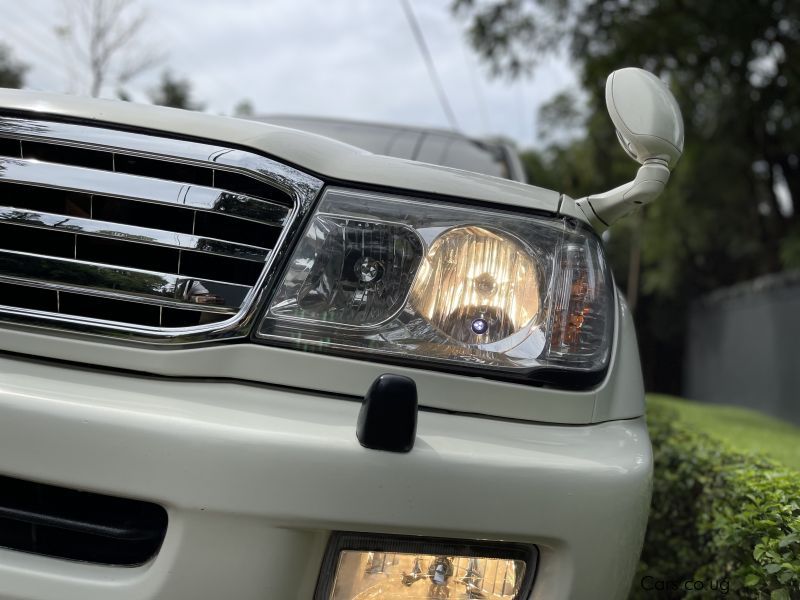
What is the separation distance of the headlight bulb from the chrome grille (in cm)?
25

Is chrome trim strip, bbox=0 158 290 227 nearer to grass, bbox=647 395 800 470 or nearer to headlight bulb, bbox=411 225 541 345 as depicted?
headlight bulb, bbox=411 225 541 345

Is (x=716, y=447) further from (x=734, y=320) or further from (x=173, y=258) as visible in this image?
(x=734, y=320)

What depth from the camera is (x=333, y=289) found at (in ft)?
4.57

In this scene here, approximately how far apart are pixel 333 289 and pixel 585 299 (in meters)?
0.43

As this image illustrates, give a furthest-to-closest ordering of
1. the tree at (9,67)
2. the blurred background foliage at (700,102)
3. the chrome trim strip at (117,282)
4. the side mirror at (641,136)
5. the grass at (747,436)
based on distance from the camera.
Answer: the tree at (9,67) → the blurred background foliage at (700,102) → the grass at (747,436) → the side mirror at (641,136) → the chrome trim strip at (117,282)

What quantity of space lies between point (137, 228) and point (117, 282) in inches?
3.8

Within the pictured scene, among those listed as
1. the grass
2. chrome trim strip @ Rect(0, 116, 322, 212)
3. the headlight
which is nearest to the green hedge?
the grass

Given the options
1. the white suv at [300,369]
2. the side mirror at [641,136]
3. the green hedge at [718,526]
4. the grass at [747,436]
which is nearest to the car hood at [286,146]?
the white suv at [300,369]

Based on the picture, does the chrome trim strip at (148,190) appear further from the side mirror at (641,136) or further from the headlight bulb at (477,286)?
the side mirror at (641,136)

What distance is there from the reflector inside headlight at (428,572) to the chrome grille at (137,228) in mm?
434

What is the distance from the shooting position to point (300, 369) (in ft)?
4.27

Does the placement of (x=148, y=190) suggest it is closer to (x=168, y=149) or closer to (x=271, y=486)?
(x=168, y=149)

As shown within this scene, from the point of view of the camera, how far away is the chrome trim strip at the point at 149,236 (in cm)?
137

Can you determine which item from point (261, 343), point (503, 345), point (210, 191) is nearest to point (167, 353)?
point (261, 343)
